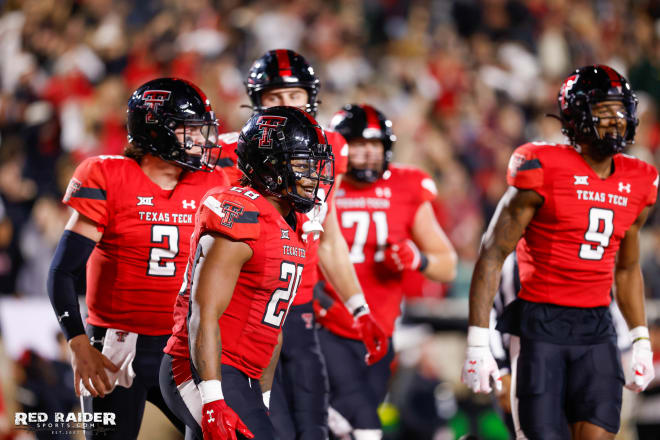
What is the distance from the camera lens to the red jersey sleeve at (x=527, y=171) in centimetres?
373

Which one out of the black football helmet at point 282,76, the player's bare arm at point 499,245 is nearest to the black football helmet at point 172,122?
the black football helmet at point 282,76

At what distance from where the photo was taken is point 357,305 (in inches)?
164

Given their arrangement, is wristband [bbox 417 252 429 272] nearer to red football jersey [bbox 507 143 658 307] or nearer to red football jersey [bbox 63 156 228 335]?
red football jersey [bbox 507 143 658 307]

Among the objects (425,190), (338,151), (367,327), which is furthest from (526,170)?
(425,190)

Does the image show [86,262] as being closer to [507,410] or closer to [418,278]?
[507,410]

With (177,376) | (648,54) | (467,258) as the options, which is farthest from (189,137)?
(648,54)

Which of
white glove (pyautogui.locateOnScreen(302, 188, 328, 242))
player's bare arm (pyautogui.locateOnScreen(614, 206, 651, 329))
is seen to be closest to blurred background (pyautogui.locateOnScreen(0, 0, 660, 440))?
player's bare arm (pyautogui.locateOnScreen(614, 206, 651, 329))

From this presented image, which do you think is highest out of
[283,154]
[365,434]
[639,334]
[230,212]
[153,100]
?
[153,100]

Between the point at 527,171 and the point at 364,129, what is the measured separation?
1352 millimetres

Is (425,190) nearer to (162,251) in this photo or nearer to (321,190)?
(321,190)

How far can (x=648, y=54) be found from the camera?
9648 millimetres

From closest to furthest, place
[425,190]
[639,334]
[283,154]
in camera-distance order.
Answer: [283,154]
[639,334]
[425,190]

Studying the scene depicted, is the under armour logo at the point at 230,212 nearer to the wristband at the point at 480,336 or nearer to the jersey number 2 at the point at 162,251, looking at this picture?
the jersey number 2 at the point at 162,251

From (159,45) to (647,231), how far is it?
574cm
